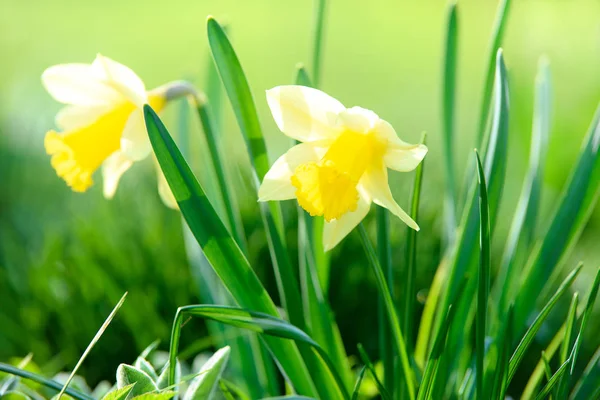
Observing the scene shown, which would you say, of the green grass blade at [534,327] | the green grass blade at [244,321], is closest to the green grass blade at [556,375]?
the green grass blade at [534,327]

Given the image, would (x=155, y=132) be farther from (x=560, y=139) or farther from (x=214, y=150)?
(x=560, y=139)

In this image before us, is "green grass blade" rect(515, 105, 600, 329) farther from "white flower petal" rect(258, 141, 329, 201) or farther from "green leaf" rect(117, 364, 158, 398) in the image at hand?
"green leaf" rect(117, 364, 158, 398)

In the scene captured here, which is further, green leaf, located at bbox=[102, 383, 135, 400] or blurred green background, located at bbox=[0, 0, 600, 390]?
blurred green background, located at bbox=[0, 0, 600, 390]

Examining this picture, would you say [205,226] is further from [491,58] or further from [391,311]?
[491,58]

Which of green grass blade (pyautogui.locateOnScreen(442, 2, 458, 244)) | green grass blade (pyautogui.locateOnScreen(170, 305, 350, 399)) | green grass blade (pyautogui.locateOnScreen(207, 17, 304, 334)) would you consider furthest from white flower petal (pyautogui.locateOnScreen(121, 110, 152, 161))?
green grass blade (pyautogui.locateOnScreen(442, 2, 458, 244))

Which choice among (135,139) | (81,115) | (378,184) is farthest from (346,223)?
(81,115)

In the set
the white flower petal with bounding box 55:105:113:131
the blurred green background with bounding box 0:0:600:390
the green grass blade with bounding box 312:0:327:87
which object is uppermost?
the green grass blade with bounding box 312:0:327:87
